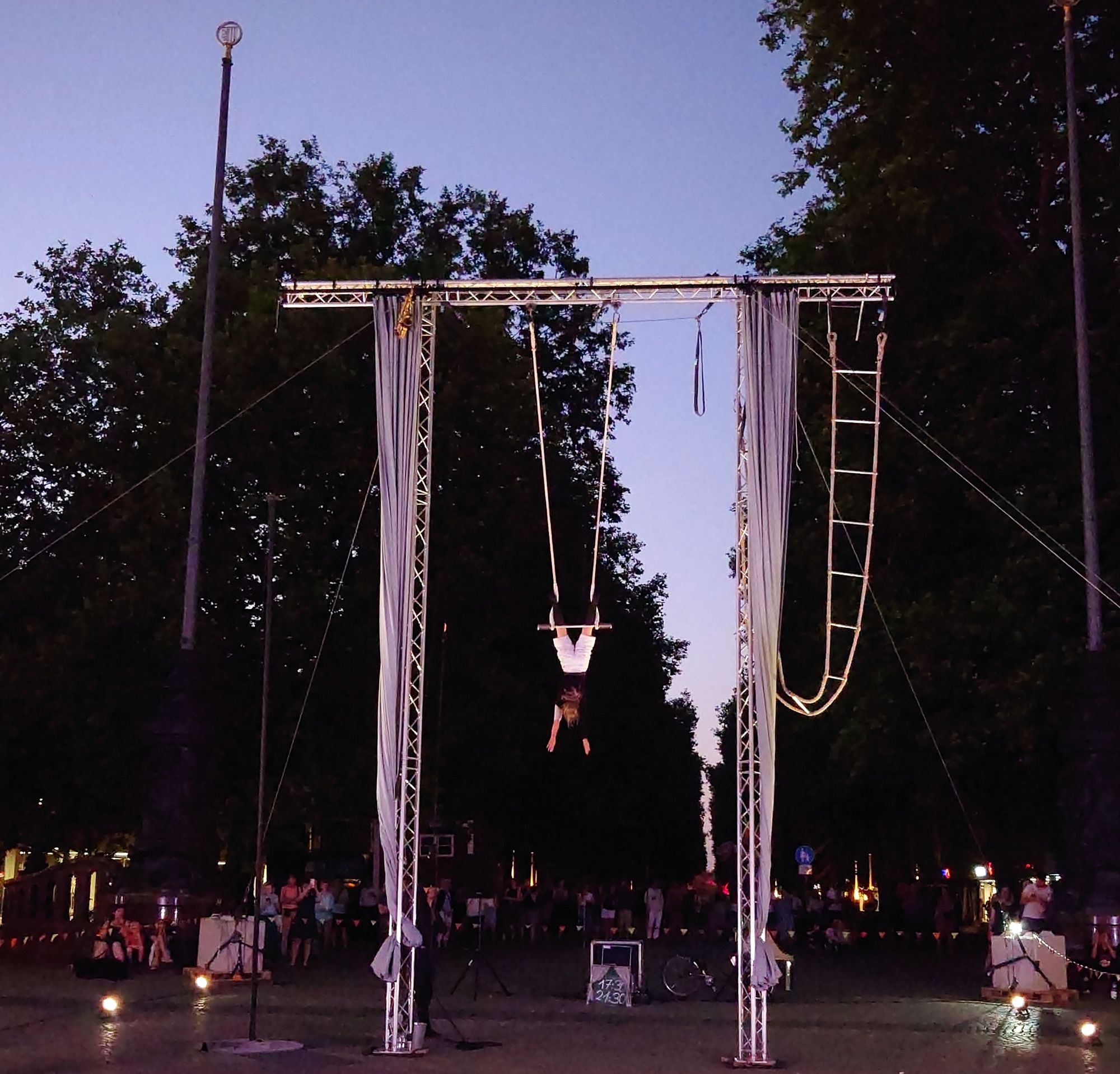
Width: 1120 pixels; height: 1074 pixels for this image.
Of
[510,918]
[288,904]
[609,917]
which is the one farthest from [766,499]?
[510,918]

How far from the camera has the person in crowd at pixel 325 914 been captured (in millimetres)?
28516

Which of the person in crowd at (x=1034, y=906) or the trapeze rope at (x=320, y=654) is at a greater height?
the trapeze rope at (x=320, y=654)

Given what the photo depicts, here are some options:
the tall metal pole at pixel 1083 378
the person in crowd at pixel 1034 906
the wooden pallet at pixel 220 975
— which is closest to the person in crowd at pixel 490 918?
the wooden pallet at pixel 220 975

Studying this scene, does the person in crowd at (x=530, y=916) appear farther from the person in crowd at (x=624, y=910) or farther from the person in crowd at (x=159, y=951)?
the person in crowd at (x=159, y=951)

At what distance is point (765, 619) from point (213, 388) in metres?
17.6

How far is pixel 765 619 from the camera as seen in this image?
14.5m

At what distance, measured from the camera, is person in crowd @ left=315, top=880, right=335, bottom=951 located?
2852cm

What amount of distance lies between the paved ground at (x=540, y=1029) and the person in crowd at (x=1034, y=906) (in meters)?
1.33

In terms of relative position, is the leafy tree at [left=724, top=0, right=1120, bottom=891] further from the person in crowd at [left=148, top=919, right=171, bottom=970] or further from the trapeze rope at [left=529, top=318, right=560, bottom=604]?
the person in crowd at [left=148, top=919, right=171, bottom=970]

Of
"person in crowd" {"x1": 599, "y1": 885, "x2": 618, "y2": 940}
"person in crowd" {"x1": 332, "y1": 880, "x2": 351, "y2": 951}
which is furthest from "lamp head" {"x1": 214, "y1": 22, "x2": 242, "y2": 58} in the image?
"person in crowd" {"x1": 599, "y1": 885, "x2": 618, "y2": 940}

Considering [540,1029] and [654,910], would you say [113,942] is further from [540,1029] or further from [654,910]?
[654,910]

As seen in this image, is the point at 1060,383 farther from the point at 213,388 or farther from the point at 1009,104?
the point at 213,388

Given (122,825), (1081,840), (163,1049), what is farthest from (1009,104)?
(122,825)

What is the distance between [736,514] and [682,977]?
823cm
